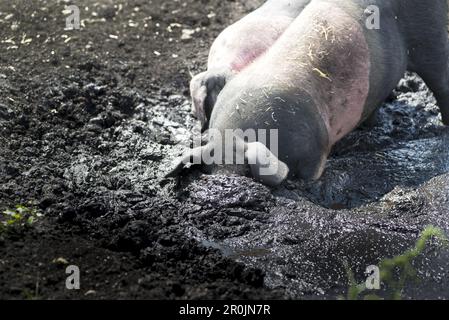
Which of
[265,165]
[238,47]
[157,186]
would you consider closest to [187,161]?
[157,186]

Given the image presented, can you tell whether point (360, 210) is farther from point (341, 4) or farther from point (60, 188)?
point (60, 188)

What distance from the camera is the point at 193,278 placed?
16.6 ft

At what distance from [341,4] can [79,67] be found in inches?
106

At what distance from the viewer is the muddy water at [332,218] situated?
5359 mm

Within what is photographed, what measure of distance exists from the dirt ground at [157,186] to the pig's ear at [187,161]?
12 cm

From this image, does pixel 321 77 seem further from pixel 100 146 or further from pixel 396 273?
pixel 100 146

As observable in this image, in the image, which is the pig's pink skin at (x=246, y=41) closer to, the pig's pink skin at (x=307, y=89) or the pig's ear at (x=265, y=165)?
the pig's pink skin at (x=307, y=89)

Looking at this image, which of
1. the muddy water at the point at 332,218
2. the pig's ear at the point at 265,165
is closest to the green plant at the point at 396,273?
the muddy water at the point at 332,218

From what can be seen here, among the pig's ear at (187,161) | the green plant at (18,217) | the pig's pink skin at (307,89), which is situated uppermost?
the pig's pink skin at (307,89)

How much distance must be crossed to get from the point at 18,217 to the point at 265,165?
174 centimetres

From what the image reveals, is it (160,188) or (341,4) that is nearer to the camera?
(160,188)
